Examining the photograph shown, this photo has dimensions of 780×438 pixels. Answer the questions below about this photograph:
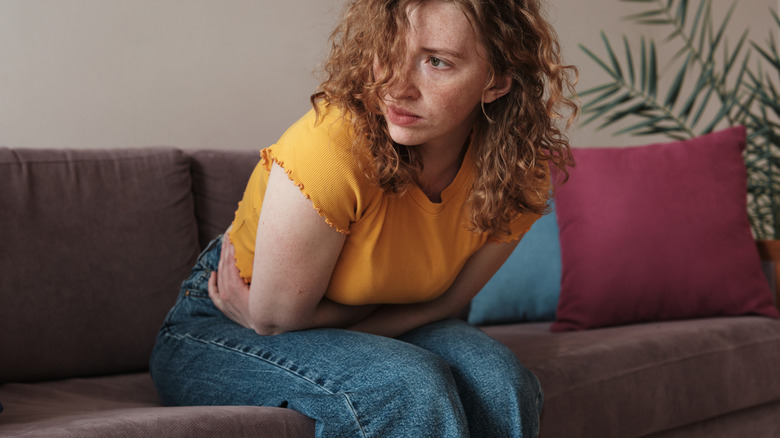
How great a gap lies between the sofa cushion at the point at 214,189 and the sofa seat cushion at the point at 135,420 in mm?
521

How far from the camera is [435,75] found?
1.09 m

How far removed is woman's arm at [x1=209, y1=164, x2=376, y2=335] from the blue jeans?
0.04m

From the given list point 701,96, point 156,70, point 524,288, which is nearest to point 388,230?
point 524,288

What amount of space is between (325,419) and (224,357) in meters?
0.23

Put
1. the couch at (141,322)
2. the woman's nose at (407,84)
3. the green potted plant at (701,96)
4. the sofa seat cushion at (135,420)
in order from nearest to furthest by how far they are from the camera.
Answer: the sofa seat cushion at (135,420) < the woman's nose at (407,84) < the couch at (141,322) < the green potted plant at (701,96)

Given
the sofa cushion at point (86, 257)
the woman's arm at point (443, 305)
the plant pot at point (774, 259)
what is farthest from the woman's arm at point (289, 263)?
the plant pot at point (774, 259)

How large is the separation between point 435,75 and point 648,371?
36.6 inches

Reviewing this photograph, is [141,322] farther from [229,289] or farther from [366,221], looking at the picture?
[366,221]

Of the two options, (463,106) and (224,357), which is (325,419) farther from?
(463,106)

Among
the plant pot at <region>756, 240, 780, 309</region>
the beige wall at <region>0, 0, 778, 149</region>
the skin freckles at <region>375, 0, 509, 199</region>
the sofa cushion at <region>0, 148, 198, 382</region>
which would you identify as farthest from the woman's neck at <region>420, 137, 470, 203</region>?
the plant pot at <region>756, 240, 780, 309</region>

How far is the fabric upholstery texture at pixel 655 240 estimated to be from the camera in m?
1.97

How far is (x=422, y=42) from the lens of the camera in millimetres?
1065

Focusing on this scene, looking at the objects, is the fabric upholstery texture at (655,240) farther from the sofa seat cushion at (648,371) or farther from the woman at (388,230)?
the woman at (388,230)

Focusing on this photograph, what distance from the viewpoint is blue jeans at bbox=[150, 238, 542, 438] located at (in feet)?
3.46
